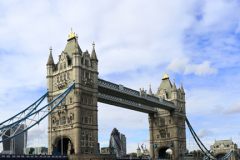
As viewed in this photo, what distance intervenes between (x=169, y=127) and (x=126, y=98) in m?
21.1

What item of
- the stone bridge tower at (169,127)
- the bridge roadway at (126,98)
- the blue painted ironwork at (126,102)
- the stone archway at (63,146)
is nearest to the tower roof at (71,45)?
the bridge roadway at (126,98)

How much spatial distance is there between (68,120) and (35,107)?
6.70 meters

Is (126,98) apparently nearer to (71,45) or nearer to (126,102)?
(126,102)

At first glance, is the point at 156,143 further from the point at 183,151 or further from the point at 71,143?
the point at 71,143

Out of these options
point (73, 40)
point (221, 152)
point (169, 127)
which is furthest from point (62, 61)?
point (221, 152)

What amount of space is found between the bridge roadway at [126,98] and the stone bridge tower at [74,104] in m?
4.88

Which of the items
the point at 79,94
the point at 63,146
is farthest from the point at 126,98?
the point at 63,146

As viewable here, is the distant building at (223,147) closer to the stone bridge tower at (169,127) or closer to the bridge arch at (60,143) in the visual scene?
the stone bridge tower at (169,127)

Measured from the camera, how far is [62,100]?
5788cm

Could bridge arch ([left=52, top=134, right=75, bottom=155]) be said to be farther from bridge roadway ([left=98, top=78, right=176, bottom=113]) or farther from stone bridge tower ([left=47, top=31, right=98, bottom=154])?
bridge roadway ([left=98, top=78, right=176, bottom=113])

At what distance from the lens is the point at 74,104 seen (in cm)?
5941

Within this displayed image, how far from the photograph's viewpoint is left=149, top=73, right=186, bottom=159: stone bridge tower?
90.2 meters

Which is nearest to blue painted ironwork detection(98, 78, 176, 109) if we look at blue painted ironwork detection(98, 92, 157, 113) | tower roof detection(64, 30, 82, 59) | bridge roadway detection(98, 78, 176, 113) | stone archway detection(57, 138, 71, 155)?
bridge roadway detection(98, 78, 176, 113)

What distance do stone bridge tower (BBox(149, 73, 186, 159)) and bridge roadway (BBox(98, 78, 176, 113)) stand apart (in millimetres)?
2825
